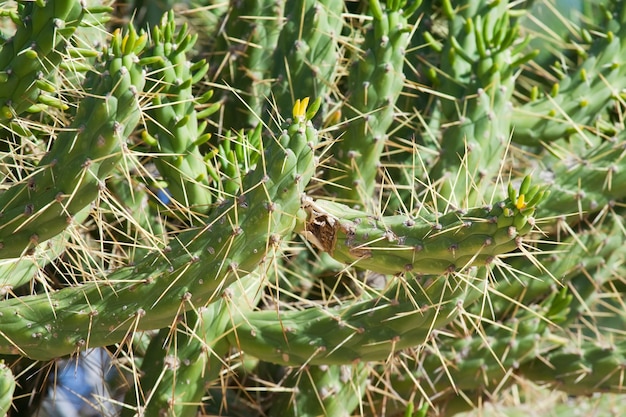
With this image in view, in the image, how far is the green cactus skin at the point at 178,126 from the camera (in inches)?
87.6

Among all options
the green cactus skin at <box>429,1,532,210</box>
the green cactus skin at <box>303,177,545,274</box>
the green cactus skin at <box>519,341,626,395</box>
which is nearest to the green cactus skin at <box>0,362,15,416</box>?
the green cactus skin at <box>303,177,545,274</box>

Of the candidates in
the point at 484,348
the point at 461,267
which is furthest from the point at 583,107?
the point at 461,267

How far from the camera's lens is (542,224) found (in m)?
2.66

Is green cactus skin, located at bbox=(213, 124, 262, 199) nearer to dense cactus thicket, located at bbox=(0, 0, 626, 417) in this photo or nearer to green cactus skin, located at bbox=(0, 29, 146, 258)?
dense cactus thicket, located at bbox=(0, 0, 626, 417)

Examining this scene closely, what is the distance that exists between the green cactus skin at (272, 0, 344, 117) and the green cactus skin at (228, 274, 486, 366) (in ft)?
2.28

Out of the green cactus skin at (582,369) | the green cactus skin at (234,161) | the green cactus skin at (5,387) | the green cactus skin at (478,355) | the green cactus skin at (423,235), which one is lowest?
the green cactus skin at (582,369)

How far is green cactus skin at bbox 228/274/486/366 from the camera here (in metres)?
2.00

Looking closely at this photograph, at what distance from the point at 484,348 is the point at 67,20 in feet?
4.84

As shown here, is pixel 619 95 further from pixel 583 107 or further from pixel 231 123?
pixel 231 123

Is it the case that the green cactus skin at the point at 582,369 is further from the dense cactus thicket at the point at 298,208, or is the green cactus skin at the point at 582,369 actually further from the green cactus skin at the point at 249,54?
the green cactus skin at the point at 249,54

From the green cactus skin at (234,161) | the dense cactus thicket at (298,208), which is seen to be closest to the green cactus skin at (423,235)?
the dense cactus thicket at (298,208)

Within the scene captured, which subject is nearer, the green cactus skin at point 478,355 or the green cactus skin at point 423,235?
the green cactus skin at point 423,235

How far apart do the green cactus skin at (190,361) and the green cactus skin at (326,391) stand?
302 millimetres

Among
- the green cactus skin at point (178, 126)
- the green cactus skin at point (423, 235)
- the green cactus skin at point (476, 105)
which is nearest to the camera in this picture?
the green cactus skin at point (423, 235)
